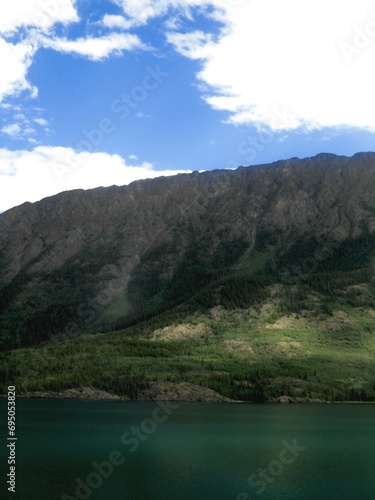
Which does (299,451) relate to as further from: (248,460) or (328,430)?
(328,430)

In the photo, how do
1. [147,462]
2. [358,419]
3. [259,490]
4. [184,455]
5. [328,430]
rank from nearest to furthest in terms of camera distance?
[259,490] < [147,462] < [184,455] < [328,430] < [358,419]

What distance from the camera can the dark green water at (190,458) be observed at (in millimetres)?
77000

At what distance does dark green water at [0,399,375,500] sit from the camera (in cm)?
7700

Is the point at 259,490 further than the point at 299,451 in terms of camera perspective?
No

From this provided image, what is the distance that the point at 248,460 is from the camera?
10050cm

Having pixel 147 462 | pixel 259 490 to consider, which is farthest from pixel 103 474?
pixel 259 490

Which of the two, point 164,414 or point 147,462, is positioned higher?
point 147,462

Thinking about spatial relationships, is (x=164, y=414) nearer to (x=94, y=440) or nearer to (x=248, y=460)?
(x=94, y=440)

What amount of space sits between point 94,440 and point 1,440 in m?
18.8

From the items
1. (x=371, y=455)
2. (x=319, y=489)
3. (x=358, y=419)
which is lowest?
(x=358, y=419)

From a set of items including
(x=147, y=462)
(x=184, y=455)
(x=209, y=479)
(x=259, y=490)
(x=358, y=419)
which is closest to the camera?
(x=259, y=490)

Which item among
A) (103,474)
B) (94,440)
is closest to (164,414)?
(94,440)

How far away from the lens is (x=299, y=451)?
112625 millimetres

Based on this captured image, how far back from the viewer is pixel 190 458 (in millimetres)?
101500
